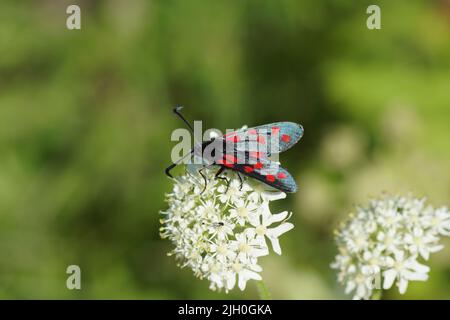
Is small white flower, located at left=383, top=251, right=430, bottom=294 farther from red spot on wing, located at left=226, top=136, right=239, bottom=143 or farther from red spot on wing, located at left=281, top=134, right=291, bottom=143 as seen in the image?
red spot on wing, located at left=226, top=136, right=239, bottom=143

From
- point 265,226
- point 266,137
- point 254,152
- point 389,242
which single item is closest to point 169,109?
point 266,137

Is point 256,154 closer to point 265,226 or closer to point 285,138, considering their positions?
A: point 285,138

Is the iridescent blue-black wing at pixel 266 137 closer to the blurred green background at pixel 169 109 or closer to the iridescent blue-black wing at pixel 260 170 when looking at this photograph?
the iridescent blue-black wing at pixel 260 170

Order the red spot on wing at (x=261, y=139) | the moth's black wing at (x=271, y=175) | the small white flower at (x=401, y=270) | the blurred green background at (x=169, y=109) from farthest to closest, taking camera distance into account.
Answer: the blurred green background at (x=169, y=109)
the red spot on wing at (x=261, y=139)
the small white flower at (x=401, y=270)
the moth's black wing at (x=271, y=175)

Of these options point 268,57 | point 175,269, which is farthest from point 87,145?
point 268,57

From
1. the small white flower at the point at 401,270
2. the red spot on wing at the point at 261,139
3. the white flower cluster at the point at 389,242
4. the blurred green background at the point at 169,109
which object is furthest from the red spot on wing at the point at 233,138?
the blurred green background at the point at 169,109

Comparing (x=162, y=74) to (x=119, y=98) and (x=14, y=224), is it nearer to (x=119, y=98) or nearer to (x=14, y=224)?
(x=119, y=98)
